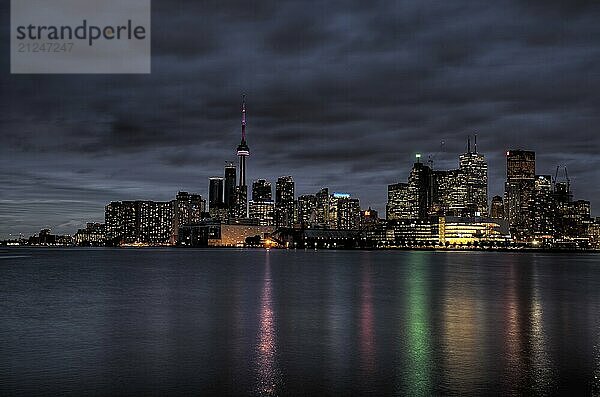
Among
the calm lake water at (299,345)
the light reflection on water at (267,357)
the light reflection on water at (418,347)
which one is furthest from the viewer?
the calm lake water at (299,345)

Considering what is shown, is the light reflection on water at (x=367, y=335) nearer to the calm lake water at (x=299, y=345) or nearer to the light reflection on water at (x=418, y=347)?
the calm lake water at (x=299, y=345)

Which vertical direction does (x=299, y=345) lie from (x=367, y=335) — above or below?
above

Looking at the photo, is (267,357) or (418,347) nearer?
(267,357)

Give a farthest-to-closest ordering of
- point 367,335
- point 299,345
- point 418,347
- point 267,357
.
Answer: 1. point 367,335
2. point 299,345
3. point 418,347
4. point 267,357

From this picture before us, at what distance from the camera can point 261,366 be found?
24.8m

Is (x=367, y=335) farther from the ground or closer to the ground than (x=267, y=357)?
closer to the ground

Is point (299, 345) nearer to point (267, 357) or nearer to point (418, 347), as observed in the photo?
point (267, 357)

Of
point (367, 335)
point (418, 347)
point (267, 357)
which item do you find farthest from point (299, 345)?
point (418, 347)

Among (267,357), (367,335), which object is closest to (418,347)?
(367,335)

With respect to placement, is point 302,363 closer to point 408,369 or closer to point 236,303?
point 408,369

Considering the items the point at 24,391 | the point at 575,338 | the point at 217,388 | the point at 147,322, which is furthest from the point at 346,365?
the point at 147,322

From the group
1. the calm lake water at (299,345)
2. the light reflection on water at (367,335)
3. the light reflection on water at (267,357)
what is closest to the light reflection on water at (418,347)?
the calm lake water at (299,345)

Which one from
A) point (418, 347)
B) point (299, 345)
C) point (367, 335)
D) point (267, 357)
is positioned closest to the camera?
point (267, 357)

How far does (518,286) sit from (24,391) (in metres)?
61.0
